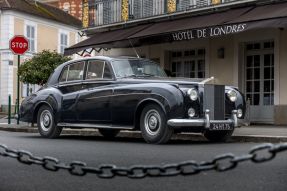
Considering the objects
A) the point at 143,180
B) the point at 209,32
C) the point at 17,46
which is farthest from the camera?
the point at 17,46

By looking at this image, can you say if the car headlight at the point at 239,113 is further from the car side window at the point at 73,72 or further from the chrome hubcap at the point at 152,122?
the car side window at the point at 73,72

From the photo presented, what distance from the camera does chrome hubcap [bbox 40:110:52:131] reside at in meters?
12.6

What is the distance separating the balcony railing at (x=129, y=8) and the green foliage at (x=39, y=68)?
2.37 meters

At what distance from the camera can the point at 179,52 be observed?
66.5 feet

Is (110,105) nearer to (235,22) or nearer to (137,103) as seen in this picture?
(137,103)

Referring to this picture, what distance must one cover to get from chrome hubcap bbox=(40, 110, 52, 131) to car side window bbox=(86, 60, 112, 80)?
1.35m

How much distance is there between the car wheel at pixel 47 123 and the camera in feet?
41.1

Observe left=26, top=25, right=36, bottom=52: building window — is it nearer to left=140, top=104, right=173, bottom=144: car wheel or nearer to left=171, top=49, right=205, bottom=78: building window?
left=171, top=49, right=205, bottom=78: building window

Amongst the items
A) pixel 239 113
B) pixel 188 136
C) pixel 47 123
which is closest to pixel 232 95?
pixel 239 113

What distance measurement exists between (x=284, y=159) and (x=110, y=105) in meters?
4.55

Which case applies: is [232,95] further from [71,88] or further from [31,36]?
[31,36]

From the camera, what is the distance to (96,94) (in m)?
11.6

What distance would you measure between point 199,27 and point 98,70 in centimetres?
510

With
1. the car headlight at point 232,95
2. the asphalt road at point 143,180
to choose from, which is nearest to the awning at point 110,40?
the car headlight at point 232,95
